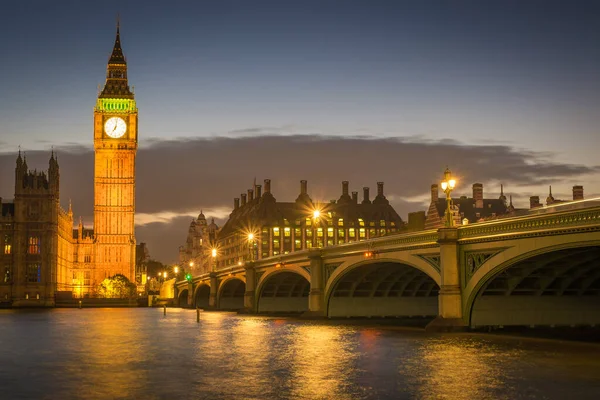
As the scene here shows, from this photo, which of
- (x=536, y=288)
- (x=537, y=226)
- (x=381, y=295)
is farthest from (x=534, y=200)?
(x=537, y=226)

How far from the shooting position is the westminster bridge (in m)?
42.1

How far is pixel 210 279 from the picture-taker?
129375mm

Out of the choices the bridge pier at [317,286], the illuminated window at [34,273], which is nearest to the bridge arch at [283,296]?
the bridge pier at [317,286]

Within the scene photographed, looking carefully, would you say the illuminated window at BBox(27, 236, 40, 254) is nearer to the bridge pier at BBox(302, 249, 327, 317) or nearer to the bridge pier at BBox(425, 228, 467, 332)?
the bridge pier at BBox(302, 249, 327, 317)

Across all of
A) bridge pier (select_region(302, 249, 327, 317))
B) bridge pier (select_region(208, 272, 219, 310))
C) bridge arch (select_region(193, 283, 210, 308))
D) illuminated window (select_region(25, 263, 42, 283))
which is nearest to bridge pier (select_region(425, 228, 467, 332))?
bridge pier (select_region(302, 249, 327, 317))

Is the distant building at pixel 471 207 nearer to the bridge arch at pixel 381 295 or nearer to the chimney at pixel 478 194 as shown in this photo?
the chimney at pixel 478 194

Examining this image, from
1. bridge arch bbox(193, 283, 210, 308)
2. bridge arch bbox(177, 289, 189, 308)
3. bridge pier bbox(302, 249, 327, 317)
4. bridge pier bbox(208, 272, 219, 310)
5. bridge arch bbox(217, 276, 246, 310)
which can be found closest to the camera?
bridge pier bbox(302, 249, 327, 317)

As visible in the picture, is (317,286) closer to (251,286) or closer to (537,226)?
(251,286)

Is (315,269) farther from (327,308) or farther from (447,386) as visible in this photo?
(447,386)

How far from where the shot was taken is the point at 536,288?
5222 centimetres

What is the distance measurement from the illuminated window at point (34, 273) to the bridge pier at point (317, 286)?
10643 centimetres

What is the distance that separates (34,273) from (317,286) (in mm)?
107797

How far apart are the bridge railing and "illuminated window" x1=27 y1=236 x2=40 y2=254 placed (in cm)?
13508

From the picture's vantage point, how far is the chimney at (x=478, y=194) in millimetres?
166125
